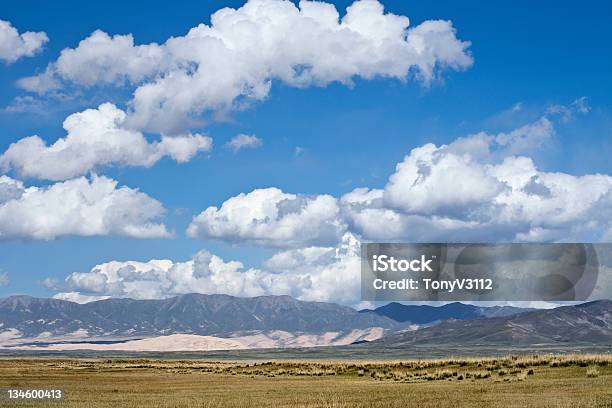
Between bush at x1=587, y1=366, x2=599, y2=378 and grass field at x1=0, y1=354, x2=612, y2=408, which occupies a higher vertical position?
bush at x1=587, y1=366, x2=599, y2=378

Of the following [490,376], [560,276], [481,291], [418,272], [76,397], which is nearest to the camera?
[76,397]

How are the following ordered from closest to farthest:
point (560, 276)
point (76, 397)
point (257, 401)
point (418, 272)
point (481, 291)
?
point (257, 401) < point (76, 397) < point (418, 272) < point (481, 291) < point (560, 276)

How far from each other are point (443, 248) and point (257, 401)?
1541 inches

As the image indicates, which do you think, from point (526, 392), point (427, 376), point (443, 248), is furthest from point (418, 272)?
point (526, 392)

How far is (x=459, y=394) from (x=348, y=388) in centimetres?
1112

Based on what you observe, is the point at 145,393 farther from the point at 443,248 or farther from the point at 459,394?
the point at 443,248

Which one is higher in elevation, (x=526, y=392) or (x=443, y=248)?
(x=443, y=248)

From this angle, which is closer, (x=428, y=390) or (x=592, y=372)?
(x=428, y=390)

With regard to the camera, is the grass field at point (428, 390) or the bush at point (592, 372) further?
the bush at point (592, 372)

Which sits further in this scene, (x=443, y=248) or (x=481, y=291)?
(x=481, y=291)

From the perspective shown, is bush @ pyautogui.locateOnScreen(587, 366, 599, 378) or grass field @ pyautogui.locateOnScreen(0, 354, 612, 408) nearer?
grass field @ pyautogui.locateOnScreen(0, 354, 612, 408)

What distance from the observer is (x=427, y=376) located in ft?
212

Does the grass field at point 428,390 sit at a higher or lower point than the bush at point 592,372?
lower

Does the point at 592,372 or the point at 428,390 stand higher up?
the point at 592,372
